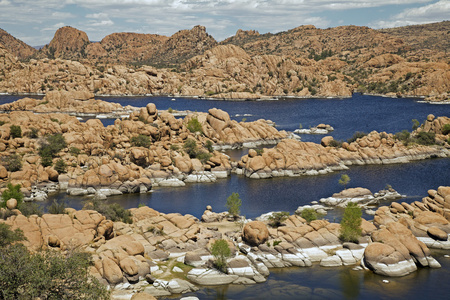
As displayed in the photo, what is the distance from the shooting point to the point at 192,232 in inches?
2073

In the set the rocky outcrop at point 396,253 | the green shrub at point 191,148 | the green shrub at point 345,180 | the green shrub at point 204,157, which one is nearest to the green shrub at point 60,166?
the green shrub at point 191,148

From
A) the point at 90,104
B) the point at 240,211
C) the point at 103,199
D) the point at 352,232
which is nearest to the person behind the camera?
the point at 352,232

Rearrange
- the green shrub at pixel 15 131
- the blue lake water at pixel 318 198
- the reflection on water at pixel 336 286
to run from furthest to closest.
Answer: the green shrub at pixel 15 131
the blue lake water at pixel 318 198
the reflection on water at pixel 336 286

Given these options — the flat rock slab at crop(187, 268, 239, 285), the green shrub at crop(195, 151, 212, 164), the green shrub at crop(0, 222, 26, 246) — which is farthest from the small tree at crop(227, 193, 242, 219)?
the green shrub at crop(195, 151, 212, 164)

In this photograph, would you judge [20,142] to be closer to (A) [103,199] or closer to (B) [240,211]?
(A) [103,199]

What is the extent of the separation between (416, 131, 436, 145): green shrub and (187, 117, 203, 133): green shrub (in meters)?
55.9

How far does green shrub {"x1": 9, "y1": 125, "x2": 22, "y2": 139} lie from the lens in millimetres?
90688

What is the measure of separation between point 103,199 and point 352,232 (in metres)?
42.9

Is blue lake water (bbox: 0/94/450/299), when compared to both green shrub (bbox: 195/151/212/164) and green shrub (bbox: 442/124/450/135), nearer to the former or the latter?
green shrub (bbox: 195/151/212/164)

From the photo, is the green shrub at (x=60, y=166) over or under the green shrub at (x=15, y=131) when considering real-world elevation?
under

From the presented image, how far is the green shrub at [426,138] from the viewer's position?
108m

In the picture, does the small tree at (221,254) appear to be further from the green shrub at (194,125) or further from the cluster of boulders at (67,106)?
the cluster of boulders at (67,106)

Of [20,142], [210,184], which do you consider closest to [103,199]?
[210,184]

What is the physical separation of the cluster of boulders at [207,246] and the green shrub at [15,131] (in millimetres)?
46145
